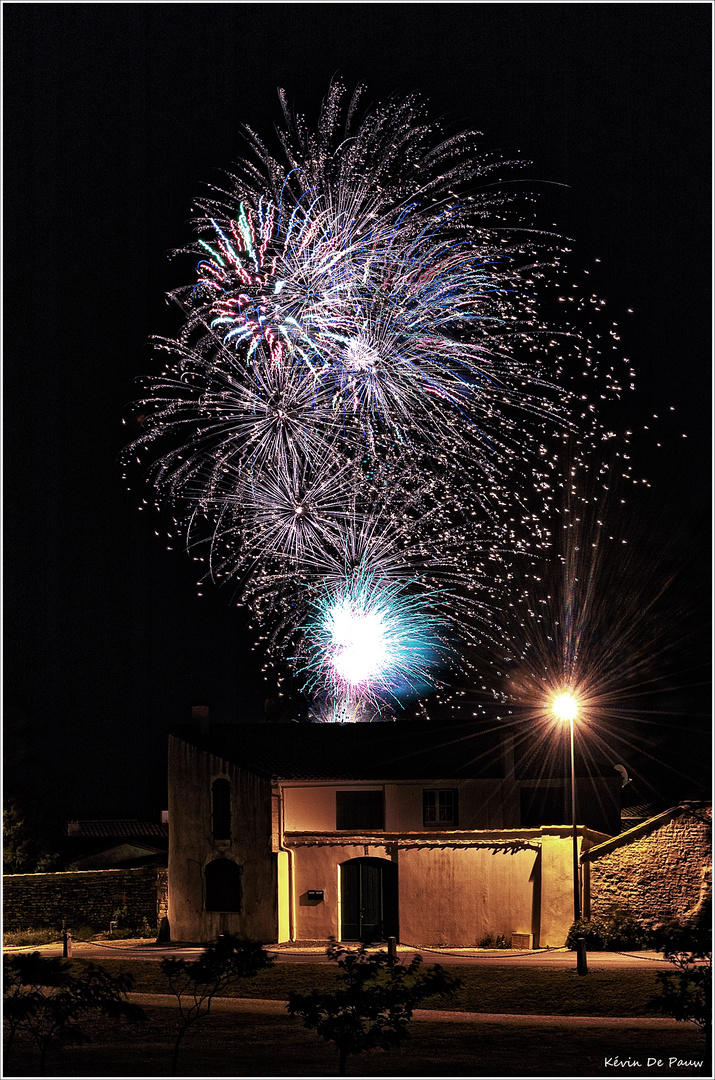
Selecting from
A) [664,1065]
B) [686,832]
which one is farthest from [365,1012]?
[686,832]

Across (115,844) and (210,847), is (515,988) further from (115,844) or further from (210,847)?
(115,844)

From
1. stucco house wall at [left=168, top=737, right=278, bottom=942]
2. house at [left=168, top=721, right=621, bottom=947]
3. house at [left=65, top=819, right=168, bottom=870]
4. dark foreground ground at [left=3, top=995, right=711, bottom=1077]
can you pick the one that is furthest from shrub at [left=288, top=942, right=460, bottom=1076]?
house at [left=65, top=819, right=168, bottom=870]

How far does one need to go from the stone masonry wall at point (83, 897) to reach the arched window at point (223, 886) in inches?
104

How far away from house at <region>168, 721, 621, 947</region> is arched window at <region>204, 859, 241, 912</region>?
1.8 inches

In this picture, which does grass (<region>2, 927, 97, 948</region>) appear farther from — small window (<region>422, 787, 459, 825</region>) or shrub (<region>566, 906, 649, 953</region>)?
shrub (<region>566, 906, 649, 953</region>)

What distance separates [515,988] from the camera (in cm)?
2638

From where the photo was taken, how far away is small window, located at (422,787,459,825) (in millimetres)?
40281

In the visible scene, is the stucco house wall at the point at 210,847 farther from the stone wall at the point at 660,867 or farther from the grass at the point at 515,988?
the stone wall at the point at 660,867

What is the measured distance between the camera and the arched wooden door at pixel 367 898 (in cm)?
3772

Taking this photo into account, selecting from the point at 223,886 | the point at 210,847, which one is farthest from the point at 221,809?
the point at 223,886

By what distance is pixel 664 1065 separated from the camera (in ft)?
61.5

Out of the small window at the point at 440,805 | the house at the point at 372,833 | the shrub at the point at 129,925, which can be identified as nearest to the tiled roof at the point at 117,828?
the shrub at the point at 129,925

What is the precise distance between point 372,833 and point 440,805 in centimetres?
299

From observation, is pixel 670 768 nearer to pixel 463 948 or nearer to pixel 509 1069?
pixel 463 948
